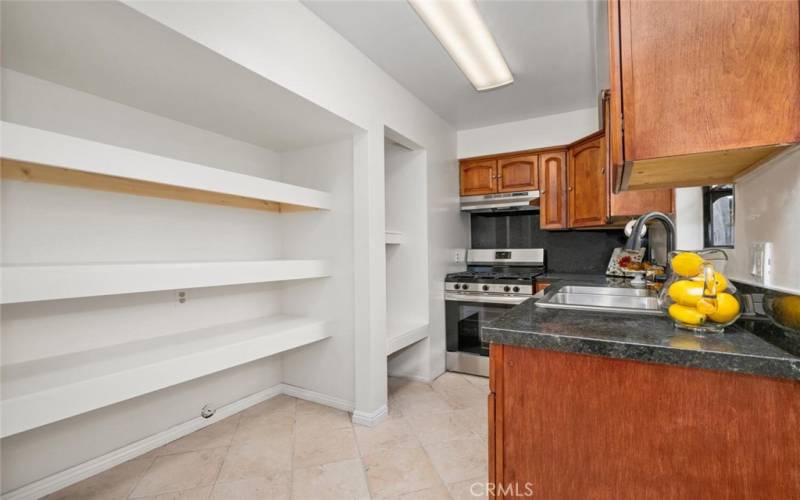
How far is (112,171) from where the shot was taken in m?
1.42

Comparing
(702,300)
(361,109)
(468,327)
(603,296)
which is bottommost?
(468,327)

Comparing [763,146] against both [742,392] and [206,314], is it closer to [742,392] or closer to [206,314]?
[742,392]

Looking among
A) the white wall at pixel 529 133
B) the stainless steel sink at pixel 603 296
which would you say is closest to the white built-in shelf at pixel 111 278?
the stainless steel sink at pixel 603 296

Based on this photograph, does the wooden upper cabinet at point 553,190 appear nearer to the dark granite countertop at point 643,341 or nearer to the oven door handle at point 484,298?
the oven door handle at point 484,298

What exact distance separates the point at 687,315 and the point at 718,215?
0.92 meters

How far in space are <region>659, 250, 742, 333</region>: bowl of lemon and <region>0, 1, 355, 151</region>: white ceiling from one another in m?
1.81

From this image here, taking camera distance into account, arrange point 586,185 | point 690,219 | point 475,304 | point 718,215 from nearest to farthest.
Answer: point 718,215
point 690,219
point 586,185
point 475,304

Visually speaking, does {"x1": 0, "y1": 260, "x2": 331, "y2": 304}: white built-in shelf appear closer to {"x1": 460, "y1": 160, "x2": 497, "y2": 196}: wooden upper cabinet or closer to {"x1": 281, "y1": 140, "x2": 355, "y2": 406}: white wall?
{"x1": 281, "y1": 140, "x2": 355, "y2": 406}: white wall

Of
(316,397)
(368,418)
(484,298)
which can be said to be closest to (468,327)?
(484,298)

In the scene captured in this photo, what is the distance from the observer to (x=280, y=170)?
114 inches

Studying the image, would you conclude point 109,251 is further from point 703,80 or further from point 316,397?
point 703,80

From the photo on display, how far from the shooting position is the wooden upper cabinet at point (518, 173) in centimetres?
338

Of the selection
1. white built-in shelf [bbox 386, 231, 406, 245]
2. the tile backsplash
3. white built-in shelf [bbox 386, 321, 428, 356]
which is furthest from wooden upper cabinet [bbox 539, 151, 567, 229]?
white built-in shelf [bbox 386, 321, 428, 356]

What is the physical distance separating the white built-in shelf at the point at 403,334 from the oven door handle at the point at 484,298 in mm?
442
